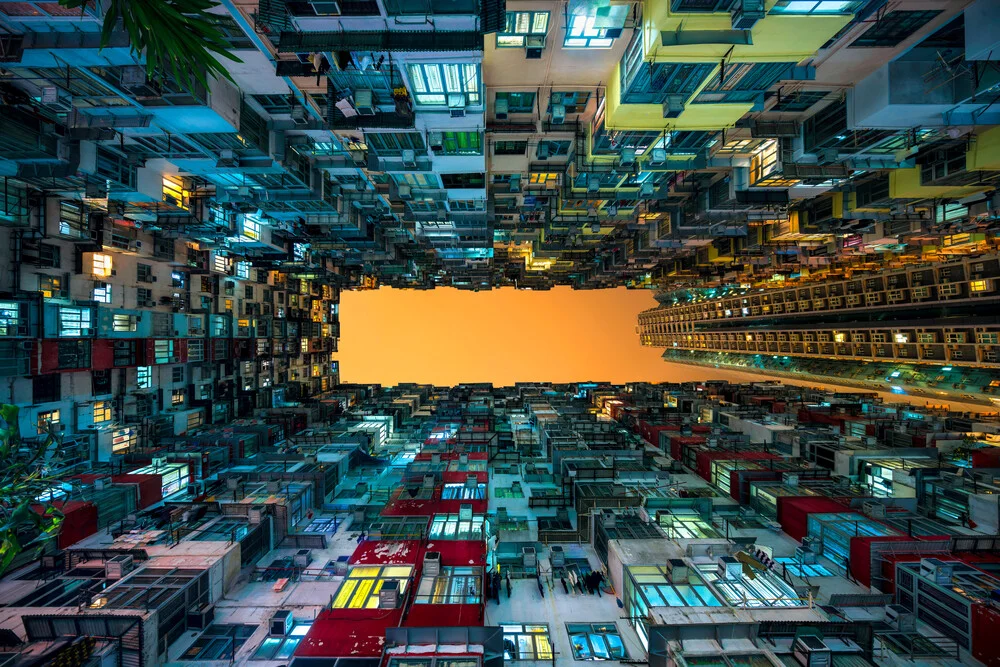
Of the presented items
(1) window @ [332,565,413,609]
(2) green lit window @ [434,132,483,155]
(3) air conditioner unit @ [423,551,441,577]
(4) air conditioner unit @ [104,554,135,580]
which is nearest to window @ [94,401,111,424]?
(4) air conditioner unit @ [104,554,135,580]

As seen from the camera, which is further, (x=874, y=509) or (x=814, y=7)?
(x=874, y=509)

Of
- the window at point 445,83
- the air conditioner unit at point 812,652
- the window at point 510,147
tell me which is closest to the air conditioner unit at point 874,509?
the air conditioner unit at point 812,652

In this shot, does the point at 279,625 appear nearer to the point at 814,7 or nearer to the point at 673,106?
the point at 673,106

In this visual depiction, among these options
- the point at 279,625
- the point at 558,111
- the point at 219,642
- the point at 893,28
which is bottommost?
the point at 219,642

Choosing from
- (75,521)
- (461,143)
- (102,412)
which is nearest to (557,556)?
(461,143)

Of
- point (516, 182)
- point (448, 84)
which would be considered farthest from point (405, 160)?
point (516, 182)

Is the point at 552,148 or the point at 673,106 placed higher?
the point at 552,148

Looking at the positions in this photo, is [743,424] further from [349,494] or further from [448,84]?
[448,84]
